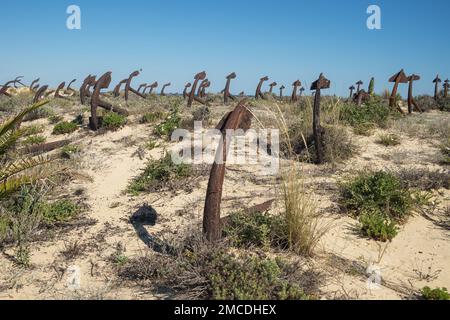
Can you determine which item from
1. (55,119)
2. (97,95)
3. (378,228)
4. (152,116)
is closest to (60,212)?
(378,228)

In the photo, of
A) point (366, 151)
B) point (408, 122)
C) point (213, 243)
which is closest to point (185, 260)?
point (213, 243)

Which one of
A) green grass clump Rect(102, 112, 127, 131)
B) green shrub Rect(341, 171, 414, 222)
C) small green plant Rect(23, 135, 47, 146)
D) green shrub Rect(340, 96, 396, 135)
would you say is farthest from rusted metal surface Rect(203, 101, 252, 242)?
small green plant Rect(23, 135, 47, 146)

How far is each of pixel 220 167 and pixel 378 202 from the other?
7.34 ft

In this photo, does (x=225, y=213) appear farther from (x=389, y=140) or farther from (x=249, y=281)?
(x=389, y=140)

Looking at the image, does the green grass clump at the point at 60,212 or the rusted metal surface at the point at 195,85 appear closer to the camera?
the green grass clump at the point at 60,212

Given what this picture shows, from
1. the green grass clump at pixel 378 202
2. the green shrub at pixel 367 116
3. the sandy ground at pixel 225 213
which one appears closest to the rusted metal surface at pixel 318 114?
the sandy ground at pixel 225 213

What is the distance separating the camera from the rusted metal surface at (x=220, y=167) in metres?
2.93

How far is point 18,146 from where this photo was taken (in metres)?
7.94

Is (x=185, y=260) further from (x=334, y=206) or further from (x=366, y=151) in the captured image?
(x=366, y=151)

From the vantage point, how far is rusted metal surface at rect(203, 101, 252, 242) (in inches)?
115

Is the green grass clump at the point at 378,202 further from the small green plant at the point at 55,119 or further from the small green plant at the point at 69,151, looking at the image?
the small green plant at the point at 55,119

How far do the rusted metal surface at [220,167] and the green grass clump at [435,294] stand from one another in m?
1.73

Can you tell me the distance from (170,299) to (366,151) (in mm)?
5154

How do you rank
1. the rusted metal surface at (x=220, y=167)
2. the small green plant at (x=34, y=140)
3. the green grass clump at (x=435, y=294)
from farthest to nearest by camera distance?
1. the small green plant at (x=34, y=140)
2. the rusted metal surface at (x=220, y=167)
3. the green grass clump at (x=435, y=294)
